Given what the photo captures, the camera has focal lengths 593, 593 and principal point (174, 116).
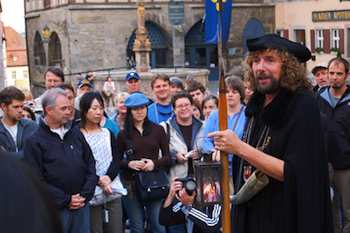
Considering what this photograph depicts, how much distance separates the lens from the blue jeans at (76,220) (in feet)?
16.2

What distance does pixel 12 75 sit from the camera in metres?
Answer: 76.6

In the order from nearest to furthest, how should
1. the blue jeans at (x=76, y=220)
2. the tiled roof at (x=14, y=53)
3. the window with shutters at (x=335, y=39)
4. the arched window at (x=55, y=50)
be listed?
1. the blue jeans at (x=76, y=220)
2. the window with shutters at (x=335, y=39)
3. the arched window at (x=55, y=50)
4. the tiled roof at (x=14, y=53)

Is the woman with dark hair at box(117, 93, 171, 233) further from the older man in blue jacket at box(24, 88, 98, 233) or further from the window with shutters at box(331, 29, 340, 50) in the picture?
the window with shutters at box(331, 29, 340, 50)

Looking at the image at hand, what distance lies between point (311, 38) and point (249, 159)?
93.9 feet

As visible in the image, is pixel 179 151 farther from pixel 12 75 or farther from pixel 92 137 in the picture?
pixel 12 75

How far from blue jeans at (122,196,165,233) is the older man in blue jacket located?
774 millimetres

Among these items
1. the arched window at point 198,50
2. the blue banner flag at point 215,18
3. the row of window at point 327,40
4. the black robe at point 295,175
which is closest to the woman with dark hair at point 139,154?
the blue banner flag at point 215,18

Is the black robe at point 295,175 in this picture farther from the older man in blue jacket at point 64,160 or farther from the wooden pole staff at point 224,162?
the older man in blue jacket at point 64,160

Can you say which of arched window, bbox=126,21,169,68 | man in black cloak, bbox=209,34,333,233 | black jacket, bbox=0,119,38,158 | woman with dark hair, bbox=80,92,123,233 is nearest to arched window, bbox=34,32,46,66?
arched window, bbox=126,21,169,68

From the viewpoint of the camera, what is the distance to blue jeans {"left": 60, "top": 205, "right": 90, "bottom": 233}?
492 cm

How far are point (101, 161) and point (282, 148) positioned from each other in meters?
2.57

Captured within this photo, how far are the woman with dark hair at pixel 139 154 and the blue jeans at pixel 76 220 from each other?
0.68 metres

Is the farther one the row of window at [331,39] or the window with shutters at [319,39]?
the window with shutters at [319,39]

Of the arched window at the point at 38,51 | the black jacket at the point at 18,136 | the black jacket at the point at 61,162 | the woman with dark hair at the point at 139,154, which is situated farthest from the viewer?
the arched window at the point at 38,51
